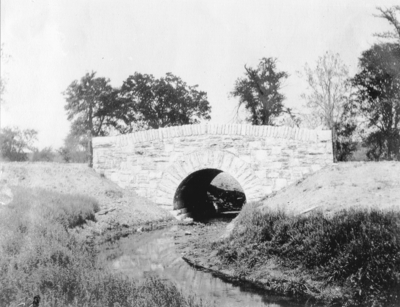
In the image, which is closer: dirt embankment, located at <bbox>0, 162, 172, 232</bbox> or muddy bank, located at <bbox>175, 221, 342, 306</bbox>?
muddy bank, located at <bbox>175, 221, 342, 306</bbox>

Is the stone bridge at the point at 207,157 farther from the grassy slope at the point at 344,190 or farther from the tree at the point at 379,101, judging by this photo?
the tree at the point at 379,101

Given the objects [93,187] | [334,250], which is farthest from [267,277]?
[93,187]

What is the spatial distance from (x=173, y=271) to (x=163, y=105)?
2054cm

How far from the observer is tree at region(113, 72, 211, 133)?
25.5 meters

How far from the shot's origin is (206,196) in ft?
50.6

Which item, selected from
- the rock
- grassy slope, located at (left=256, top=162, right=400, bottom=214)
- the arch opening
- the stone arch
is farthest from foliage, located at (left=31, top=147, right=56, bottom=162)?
grassy slope, located at (left=256, top=162, right=400, bottom=214)

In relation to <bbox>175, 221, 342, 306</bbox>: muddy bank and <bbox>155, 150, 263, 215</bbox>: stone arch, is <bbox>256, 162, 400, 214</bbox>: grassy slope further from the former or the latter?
<bbox>175, 221, 342, 306</bbox>: muddy bank

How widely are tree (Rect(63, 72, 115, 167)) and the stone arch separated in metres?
11.2

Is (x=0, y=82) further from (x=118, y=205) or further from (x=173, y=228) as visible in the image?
(x=173, y=228)

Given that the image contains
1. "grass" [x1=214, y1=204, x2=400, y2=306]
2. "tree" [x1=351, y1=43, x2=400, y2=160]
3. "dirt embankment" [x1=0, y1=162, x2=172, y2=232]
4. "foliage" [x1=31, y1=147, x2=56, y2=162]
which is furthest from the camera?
"foliage" [x1=31, y1=147, x2=56, y2=162]

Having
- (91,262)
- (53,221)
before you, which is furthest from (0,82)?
(91,262)

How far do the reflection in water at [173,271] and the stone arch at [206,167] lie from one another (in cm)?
239

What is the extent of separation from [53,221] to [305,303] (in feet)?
16.1

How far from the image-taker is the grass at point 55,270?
4.13 meters
